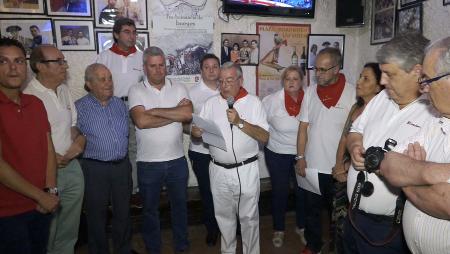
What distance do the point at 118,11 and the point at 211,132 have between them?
1.97m

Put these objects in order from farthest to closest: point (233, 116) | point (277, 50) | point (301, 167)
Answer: point (277, 50) < point (301, 167) < point (233, 116)

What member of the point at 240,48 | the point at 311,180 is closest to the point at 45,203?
the point at 311,180

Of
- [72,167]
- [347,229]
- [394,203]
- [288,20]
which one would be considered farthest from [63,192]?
[288,20]

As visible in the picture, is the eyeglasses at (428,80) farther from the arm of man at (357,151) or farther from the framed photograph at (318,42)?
the framed photograph at (318,42)

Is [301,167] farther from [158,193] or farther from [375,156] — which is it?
[375,156]

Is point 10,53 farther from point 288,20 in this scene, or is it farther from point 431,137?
point 288,20

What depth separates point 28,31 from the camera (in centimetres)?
323

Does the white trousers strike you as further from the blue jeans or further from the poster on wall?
the poster on wall

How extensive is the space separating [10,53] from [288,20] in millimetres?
3119

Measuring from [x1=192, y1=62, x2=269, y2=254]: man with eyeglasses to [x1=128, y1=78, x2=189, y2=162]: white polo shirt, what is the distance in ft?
0.76

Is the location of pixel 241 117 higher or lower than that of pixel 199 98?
lower

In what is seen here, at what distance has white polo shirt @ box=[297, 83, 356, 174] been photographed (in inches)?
98.4

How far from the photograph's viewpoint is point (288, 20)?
13.2 feet

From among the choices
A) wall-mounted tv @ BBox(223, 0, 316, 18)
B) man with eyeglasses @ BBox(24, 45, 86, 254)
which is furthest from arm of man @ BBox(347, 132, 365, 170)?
wall-mounted tv @ BBox(223, 0, 316, 18)
